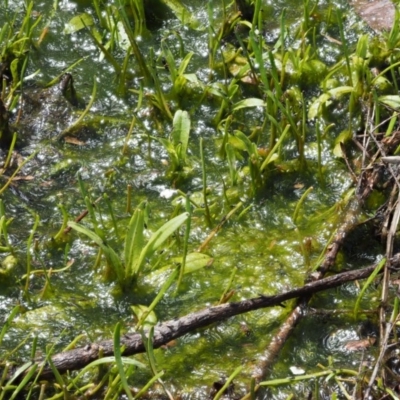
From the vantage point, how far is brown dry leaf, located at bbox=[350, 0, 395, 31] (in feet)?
9.78

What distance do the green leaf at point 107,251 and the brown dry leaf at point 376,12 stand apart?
5.29ft

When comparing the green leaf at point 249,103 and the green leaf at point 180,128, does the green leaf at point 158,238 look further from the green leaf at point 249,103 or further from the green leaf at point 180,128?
the green leaf at point 249,103

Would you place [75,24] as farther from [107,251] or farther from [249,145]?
[107,251]

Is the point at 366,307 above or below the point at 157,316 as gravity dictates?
below

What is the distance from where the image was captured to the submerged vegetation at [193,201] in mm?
1897

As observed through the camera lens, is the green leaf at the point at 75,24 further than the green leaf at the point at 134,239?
Yes

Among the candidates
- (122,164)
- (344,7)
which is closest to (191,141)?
(122,164)

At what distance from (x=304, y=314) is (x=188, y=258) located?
0.37 metres

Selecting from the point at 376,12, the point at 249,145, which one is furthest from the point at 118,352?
the point at 376,12

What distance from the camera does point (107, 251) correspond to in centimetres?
196

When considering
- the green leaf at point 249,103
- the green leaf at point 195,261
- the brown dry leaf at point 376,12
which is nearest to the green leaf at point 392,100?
the green leaf at point 249,103

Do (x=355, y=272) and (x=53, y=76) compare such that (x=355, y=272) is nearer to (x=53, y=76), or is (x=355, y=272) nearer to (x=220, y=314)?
(x=220, y=314)

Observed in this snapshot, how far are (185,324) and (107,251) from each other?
292 millimetres

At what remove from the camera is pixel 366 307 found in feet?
6.85
